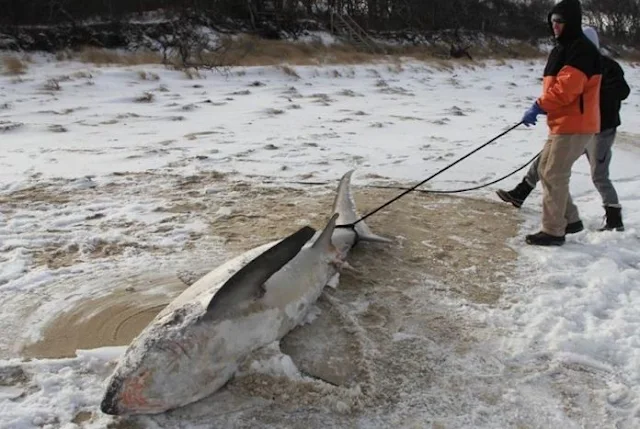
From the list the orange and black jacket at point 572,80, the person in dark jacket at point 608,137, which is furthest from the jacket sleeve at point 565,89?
the person in dark jacket at point 608,137

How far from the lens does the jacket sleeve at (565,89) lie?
4.55 m

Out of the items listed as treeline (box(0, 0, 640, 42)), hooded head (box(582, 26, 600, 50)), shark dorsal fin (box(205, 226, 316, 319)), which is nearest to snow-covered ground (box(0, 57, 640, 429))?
shark dorsal fin (box(205, 226, 316, 319))

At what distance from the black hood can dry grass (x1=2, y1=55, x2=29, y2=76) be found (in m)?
13.4

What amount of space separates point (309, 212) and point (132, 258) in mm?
1689

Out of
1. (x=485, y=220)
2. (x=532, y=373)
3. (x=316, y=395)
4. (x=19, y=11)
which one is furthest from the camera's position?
(x=19, y=11)

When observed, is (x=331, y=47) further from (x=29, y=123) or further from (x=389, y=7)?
(x=29, y=123)

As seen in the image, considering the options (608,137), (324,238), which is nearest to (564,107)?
(608,137)

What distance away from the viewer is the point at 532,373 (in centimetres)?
333

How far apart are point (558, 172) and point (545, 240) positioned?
0.54 m

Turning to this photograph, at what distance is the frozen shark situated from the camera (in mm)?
2799

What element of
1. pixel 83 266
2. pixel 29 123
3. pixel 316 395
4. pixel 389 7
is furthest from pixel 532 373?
pixel 389 7

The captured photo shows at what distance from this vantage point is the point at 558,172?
4898mm

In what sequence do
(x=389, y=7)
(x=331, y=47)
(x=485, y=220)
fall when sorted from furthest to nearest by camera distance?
(x=389, y=7)
(x=331, y=47)
(x=485, y=220)

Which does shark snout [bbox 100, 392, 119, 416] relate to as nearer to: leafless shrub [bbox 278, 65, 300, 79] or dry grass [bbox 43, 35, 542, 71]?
dry grass [bbox 43, 35, 542, 71]
